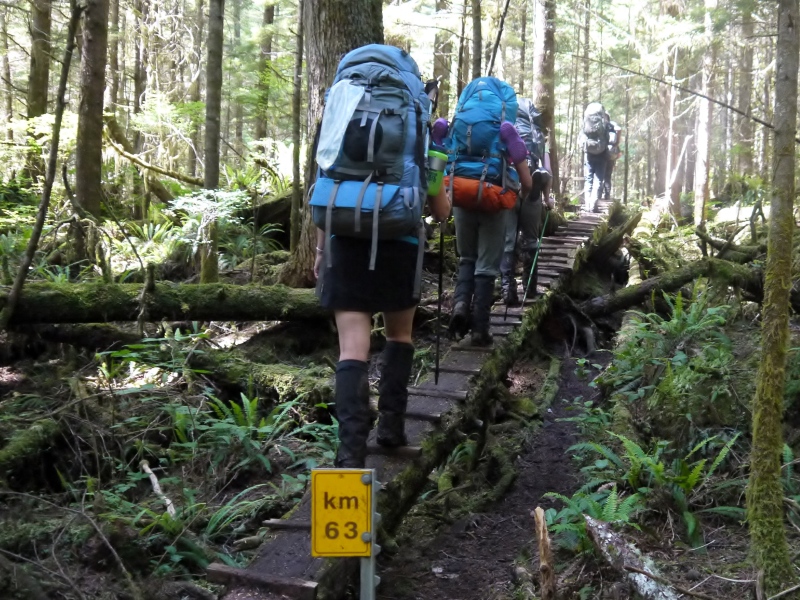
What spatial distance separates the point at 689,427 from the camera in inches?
188

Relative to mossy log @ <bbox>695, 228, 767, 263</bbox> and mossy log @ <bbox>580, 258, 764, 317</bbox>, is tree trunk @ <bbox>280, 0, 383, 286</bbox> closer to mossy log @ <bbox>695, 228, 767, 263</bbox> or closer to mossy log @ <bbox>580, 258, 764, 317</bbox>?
mossy log @ <bbox>580, 258, 764, 317</bbox>

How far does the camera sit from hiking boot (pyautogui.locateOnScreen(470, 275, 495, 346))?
20.1 ft

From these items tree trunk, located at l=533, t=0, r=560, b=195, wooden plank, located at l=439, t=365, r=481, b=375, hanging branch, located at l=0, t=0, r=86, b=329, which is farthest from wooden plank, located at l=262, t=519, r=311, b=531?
tree trunk, located at l=533, t=0, r=560, b=195

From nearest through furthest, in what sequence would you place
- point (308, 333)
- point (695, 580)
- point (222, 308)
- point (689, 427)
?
point (695, 580) → point (689, 427) → point (222, 308) → point (308, 333)

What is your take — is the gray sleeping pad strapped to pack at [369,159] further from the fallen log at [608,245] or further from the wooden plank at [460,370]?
the fallen log at [608,245]

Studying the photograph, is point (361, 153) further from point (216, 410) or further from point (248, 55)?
point (248, 55)

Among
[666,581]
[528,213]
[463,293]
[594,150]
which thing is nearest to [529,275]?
[528,213]

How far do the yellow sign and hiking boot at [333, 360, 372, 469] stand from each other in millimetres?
959

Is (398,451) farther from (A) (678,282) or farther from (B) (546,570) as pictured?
(A) (678,282)

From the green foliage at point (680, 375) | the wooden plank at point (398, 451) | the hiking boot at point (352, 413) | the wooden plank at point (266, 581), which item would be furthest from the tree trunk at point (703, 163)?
the wooden plank at point (266, 581)

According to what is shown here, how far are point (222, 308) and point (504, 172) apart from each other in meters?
2.94

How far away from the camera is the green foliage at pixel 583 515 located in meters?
3.45

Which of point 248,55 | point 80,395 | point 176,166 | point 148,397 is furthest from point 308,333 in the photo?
point 248,55

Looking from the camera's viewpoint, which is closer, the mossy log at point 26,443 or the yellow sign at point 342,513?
the yellow sign at point 342,513
